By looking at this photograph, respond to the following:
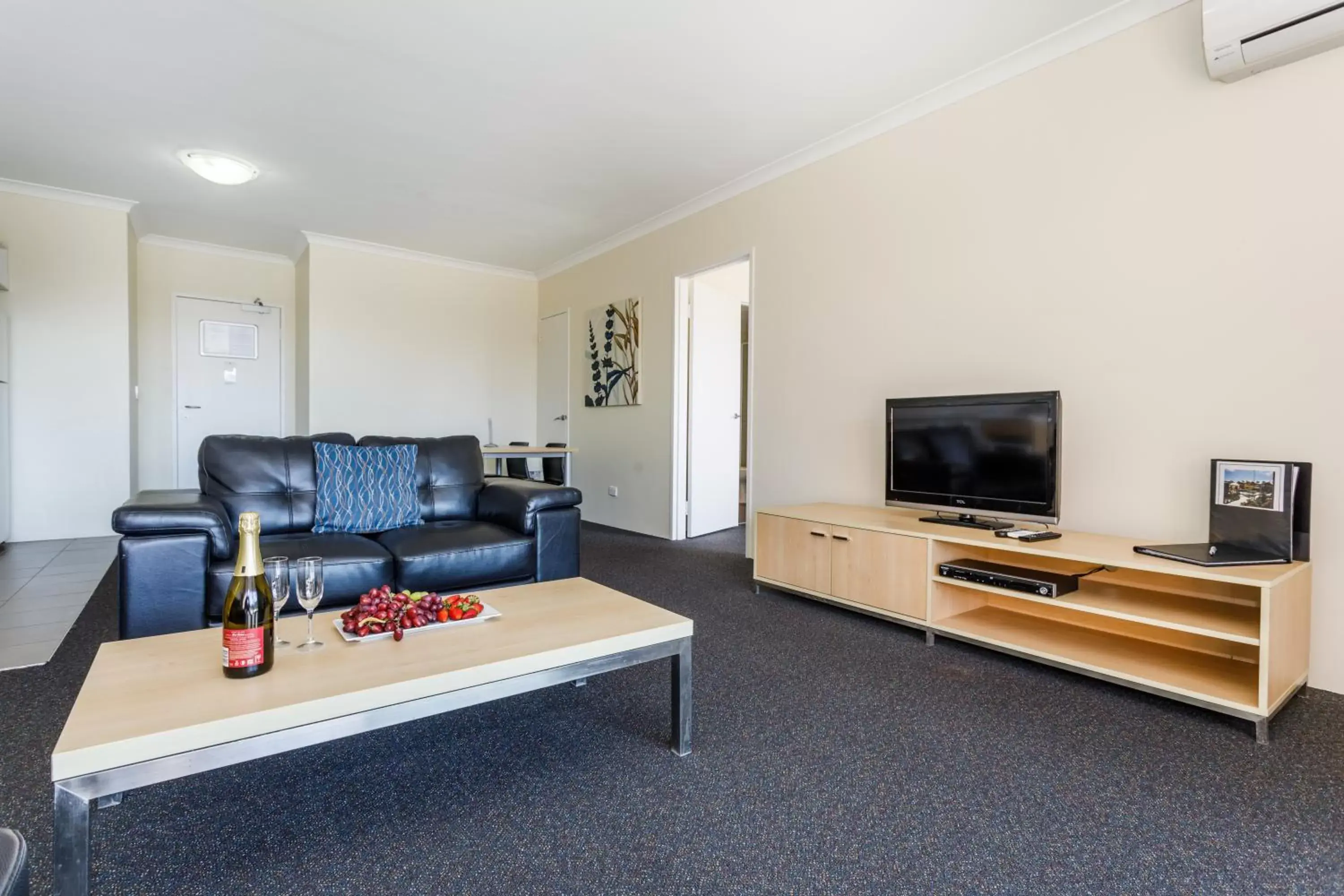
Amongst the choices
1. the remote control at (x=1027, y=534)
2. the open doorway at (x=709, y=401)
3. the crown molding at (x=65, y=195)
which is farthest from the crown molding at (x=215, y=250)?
the remote control at (x=1027, y=534)

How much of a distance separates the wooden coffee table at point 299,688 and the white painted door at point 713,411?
3.21m

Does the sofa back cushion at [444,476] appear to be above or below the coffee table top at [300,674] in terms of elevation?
above

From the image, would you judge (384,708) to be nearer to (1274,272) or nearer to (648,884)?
(648,884)

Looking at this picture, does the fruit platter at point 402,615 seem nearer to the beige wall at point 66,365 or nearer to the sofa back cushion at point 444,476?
the sofa back cushion at point 444,476

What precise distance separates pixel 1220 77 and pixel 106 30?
4.34 m

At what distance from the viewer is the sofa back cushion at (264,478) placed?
2.80 metres

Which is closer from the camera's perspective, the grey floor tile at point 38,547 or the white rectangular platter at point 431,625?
the white rectangular platter at point 431,625

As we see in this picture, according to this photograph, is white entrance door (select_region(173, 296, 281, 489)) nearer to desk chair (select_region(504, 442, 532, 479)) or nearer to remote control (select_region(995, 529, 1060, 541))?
desk chair (select_region(504, 442, 532, 479))

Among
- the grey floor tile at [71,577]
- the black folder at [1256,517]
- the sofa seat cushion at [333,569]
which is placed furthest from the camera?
the grey floor tile at [71,577]

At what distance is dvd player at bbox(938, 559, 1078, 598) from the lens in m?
2.33

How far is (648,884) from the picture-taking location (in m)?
1.24

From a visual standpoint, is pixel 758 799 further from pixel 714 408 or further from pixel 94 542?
pixel 94 542

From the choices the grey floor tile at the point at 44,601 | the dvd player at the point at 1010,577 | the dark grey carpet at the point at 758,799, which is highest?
the dvd player at the point at 1010,577

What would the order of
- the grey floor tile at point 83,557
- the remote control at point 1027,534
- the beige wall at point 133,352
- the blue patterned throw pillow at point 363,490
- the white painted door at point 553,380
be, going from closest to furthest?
the remote control at point 1027,534 → the blue patterned throw pillow at point 363,490 → the grey floor tile at point 83,557 → the beige wall at point 133,352 → the white painted door at point 553,380
